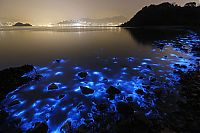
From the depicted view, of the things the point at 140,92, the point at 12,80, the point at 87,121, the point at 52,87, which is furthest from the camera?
the point at 12,80

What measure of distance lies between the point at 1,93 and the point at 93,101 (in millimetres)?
7090

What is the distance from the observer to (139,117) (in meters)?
7.00

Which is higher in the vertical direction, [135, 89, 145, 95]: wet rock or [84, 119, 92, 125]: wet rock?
[135, 89, 145, 95]: wet rock

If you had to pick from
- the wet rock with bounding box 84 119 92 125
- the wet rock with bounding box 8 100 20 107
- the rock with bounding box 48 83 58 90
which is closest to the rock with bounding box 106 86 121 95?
the wet rock with bounding box 84 119 92 125

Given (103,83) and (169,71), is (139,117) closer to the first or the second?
(103,83)

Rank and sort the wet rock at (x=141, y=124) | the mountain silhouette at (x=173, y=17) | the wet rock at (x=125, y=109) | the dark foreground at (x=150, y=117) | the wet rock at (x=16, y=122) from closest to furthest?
the wet rock at (x=141, y=124), the dark foreground at (x=150, y=117), the wet rock at (x=16, y=122), the wet rock at (x=125, y=109), the mountain silhouette at (x=173, y=17)

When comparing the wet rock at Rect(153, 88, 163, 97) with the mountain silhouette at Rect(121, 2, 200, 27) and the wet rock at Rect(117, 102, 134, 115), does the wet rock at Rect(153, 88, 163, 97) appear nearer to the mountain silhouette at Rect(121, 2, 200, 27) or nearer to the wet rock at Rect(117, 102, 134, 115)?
the wet rock at Rect(117, 102, 134, 115)

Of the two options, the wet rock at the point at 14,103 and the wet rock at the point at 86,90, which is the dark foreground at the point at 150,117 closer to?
the wet rock at the point at 14,103

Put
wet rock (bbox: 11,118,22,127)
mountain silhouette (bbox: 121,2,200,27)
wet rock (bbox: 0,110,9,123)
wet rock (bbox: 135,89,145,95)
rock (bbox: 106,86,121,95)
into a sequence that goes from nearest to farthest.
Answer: wet rock (bbox: 11,118,22,127)
wet rock (bbox: 0,110,9,123)
wet rock (bbox: 135,89,145,95)
rock (bbox: 106,86,121,95)
mountain silhouette (bbox: 121,2,200,27)


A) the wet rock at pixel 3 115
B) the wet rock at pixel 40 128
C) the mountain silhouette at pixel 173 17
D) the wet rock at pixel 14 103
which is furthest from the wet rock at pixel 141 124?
the mountain silhouette at pixel 173 17

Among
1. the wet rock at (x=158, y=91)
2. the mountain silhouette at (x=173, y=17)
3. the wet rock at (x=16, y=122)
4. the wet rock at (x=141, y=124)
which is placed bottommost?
the wet rock at (x=16, y=122)

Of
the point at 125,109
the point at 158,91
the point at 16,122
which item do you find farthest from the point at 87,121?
the point at 158,91

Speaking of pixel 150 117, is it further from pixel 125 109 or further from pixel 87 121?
pixel 87 121

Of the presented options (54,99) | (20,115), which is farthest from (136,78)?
(20,115)
